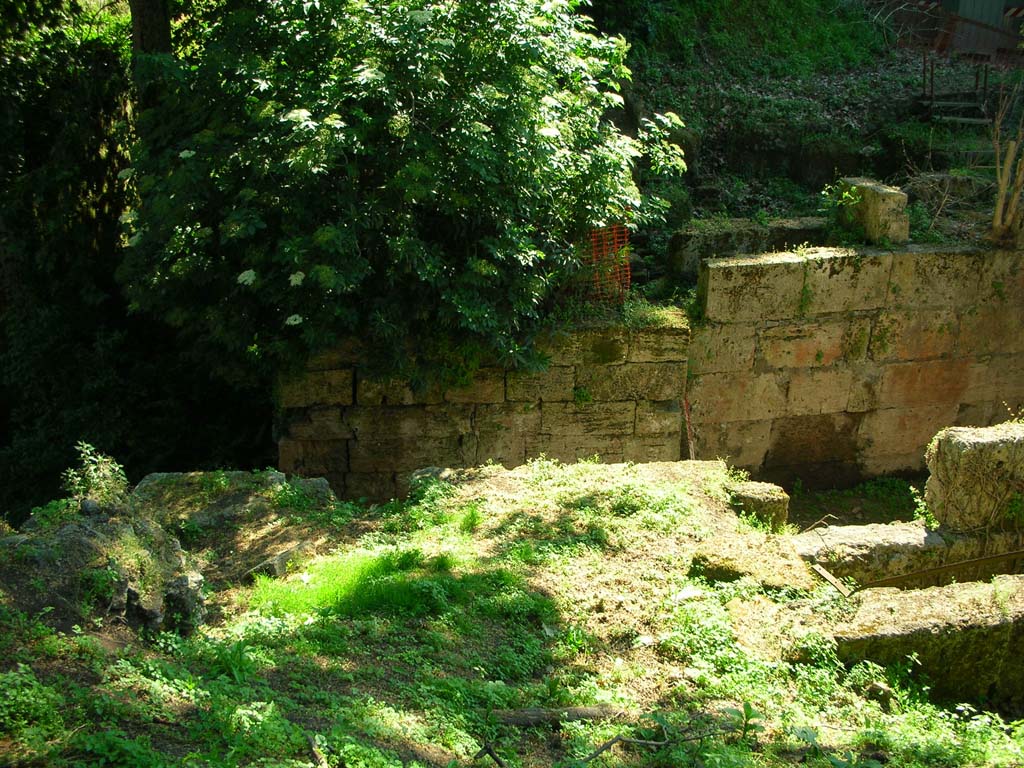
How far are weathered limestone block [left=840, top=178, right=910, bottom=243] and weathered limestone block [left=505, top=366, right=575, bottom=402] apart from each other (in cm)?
350

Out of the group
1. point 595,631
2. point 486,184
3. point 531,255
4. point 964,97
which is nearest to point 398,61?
point 486,184

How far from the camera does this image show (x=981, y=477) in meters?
6.36

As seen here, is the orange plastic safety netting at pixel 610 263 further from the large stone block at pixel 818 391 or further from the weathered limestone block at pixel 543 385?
the large stone block at pixel 818 391

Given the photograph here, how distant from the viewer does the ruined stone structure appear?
8.10 meters

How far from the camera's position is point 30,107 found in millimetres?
9586

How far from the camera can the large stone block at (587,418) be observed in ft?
27.5

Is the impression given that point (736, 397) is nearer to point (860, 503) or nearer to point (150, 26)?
point (860, 503)

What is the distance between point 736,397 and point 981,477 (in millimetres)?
3181

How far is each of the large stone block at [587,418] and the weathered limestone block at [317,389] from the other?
171 cm

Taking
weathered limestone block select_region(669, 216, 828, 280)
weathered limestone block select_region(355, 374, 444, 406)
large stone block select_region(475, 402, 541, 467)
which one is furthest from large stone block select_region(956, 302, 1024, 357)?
weathered limestone block select_region(355, 374, 444, 406)

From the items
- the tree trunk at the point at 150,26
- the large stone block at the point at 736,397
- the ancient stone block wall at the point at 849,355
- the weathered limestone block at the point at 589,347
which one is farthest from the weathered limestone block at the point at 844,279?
the tree trunk at the point at 150,26

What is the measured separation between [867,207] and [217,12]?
253 inches

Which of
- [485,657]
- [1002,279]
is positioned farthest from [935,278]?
[485,657]

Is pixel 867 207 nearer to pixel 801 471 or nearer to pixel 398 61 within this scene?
pixel 801 471
